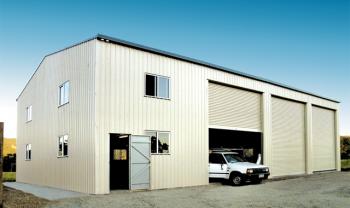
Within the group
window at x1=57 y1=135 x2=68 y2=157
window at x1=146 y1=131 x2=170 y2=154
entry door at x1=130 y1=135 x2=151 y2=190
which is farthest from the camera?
window at x1=57 y1=135 x2=68 y2=157

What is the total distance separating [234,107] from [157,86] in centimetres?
666

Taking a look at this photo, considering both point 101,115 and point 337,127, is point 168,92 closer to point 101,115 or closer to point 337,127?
point 101,115

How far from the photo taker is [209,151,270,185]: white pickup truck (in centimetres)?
2025

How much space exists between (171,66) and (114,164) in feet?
23.6

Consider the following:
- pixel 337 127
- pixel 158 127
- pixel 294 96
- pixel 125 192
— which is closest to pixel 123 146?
pixel 158 127

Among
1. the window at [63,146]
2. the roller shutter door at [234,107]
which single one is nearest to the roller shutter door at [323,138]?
the roller shutter door at [234,107]

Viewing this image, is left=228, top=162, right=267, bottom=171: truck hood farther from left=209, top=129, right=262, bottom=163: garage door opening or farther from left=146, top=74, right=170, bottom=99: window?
left=209, top=129, right=262, bottom=163: garage door opening

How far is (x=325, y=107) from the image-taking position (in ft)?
113

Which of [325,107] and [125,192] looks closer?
[125,192]

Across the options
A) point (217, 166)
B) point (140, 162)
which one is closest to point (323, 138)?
point (217, 166)

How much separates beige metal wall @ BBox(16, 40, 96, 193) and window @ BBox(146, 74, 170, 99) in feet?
9.67

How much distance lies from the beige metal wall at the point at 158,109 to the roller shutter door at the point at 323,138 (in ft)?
41.5

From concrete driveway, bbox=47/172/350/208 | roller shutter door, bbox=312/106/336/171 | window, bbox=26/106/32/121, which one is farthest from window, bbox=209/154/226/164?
roller shutter door, bbox=312/106/336/171

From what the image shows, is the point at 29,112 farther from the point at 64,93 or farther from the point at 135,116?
the point at 135,116
